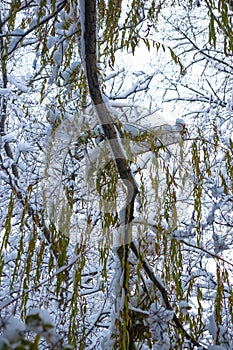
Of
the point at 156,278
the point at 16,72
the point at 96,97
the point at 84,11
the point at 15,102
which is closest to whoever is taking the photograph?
the point at 84,11

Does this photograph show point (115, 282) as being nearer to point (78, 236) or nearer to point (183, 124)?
point (78, 236)

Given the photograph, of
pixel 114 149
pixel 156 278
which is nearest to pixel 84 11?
pixel 114 149

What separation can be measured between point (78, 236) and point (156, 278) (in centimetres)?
23

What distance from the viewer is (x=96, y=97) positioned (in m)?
0.97

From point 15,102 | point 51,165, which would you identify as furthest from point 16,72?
point 51,165

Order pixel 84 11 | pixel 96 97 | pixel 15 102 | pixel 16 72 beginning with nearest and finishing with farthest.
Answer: pixel 84 11 → pixel 96 97 → pixel 15 102 → pixel 16 72

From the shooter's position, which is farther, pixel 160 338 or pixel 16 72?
pixel 16 72

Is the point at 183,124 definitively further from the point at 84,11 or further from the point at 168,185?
the point at 84,11

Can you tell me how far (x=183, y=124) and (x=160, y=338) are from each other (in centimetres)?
56

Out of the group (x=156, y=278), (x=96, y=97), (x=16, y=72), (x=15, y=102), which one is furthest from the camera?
(x=16, y=72)

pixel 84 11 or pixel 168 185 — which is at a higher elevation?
pixel 84 11

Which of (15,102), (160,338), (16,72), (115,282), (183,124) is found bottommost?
(160,338)

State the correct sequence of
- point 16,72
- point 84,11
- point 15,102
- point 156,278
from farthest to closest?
1. point 16,72
2. point 15,102
3. point 156,278
4. point 84,11

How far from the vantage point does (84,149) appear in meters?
1.12
